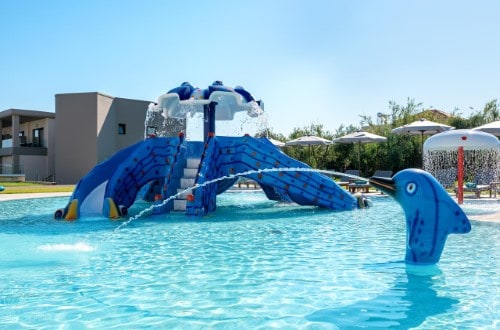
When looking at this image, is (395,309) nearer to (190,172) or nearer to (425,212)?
(425,212)

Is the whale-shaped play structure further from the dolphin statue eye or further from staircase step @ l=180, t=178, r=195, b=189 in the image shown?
the dolphin statue eye

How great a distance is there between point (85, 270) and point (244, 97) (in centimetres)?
938

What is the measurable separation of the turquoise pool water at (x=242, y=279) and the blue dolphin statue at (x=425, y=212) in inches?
12.8

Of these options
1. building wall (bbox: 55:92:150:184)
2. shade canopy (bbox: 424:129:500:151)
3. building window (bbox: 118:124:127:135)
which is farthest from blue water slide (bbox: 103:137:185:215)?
building window (bbox: 118:124:127:135)

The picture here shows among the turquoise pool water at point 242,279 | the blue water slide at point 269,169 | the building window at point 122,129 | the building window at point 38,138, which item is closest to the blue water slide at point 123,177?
the blue water slide at point 269,169

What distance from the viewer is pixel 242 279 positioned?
18.5 ft

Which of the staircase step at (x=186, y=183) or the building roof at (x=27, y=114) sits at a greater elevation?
the building roof at (x=27, y=114)

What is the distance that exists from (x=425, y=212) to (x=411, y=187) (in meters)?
0.36

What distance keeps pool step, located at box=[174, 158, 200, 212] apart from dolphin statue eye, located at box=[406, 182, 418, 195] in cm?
741

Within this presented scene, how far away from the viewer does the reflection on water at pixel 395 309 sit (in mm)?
4168

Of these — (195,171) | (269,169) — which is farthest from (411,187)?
(195,171)

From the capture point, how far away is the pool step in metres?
12.9

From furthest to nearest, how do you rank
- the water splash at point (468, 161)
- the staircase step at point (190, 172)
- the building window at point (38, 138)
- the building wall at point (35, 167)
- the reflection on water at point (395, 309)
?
the building window at point (38, 138)
the building wall at point (35, 167)
the water splash at point (468, 161)
the staircase step at point (190, 172)
the reflection on water at point (395, 309)

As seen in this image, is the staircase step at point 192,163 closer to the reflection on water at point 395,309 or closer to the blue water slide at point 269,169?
the blue water slide at point 269,169
